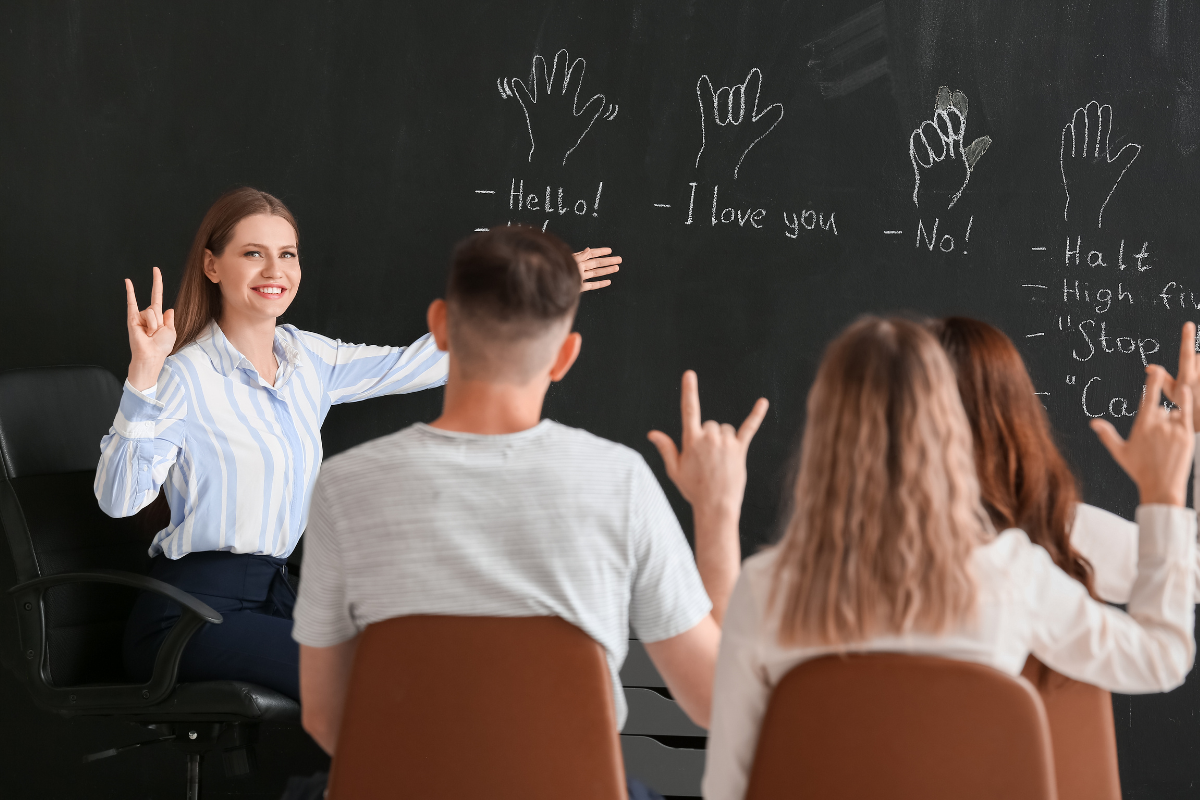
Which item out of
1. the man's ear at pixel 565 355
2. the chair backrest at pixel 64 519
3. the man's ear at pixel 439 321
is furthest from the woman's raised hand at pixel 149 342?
the man's ear at pixel 565 355

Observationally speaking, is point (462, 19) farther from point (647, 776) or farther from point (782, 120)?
point (647, 776)

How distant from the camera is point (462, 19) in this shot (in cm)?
255

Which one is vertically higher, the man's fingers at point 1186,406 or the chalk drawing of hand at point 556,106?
the chalk drawing of hand at point 556,106

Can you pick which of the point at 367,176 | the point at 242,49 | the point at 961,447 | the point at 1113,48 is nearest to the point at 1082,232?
the point at 1113,48

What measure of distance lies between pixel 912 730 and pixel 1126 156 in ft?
6.60

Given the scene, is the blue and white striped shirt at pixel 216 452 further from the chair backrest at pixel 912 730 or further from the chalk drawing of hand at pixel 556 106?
the chair backrest at pixel 912 730

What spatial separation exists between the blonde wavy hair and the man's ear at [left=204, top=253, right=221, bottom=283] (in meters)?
1.69

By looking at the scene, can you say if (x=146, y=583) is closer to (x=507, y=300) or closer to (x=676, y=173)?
(x=507, y=300)

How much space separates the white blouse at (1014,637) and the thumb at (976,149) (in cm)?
148

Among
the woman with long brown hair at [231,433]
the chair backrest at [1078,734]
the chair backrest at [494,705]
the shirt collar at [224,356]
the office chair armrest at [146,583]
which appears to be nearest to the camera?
the chair backrest at [494,705]

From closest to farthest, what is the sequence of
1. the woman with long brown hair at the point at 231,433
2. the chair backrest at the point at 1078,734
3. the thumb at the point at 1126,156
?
the chair backrest at the point at 1078,734 → the woman with long brown hair at the point at 231,433 → the thumb at the point at 1126,156

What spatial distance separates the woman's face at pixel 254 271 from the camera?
7.64 feet

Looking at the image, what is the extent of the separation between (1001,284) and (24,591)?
240 cm

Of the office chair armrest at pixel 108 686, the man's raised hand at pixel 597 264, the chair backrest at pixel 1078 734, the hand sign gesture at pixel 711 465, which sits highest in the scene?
the man's raised hand at pixel 597 264
